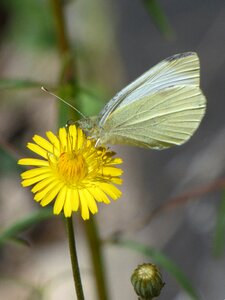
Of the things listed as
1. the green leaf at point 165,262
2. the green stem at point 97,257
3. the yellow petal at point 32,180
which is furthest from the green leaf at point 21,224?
the yellow petal at point 32,180

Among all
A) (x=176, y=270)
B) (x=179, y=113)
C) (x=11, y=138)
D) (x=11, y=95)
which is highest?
(x=11, y=95)

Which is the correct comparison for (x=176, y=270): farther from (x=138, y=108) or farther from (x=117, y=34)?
(x=117, y=34)

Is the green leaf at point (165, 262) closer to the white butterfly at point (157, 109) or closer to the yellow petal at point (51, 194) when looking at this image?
the white butterfly at point (157, 109)

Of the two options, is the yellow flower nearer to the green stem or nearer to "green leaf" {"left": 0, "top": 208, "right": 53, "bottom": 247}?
"green leaf" {"left": 0, "top": 208, "right": 53, "bottom": 247}

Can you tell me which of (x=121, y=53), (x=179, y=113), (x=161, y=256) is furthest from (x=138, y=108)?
(x=121, y=53)

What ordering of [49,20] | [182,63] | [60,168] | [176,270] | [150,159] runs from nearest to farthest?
[60,168]
[182,63]
[176,270]
[150,159]
[49,20]

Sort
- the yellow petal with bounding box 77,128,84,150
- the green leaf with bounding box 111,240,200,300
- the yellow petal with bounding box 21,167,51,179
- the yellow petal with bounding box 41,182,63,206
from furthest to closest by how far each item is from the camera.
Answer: the green leaf with bounding box 111,240,200,300 → the yellow petal with bounding box 77,128,84,150 → the yellow petal with bounding box 21,167,51,179 → the yellow petal with bounding box 41,182,63,206

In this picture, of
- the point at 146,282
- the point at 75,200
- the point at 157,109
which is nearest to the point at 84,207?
the point at 75,200

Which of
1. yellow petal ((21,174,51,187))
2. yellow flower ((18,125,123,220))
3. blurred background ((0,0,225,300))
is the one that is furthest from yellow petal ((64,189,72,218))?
blurred background ((0,0,225,300))
